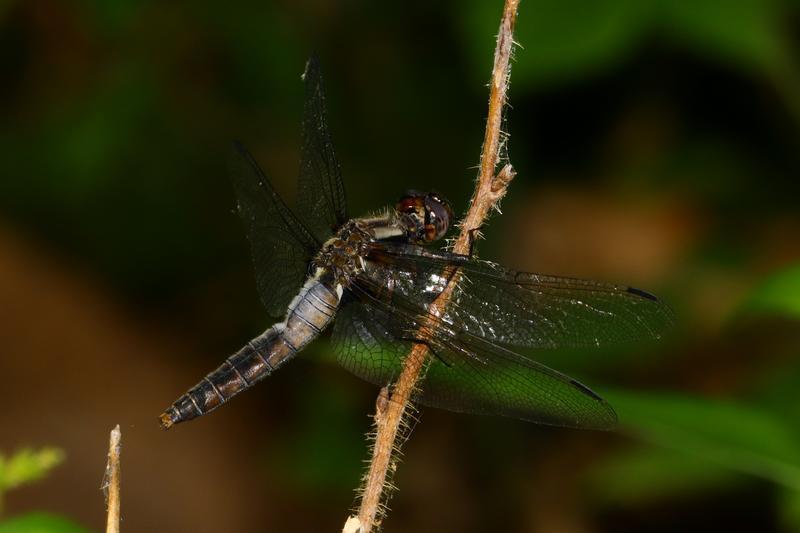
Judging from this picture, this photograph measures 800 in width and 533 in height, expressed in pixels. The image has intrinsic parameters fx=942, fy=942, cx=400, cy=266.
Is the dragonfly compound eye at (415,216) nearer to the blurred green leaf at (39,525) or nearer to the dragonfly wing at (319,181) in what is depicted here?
the dragonfly wing at (319,181)

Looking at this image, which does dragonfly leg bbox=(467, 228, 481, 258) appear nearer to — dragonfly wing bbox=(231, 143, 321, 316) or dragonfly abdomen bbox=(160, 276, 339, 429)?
dragonfly abdomen bbox=(160, 276, 339, 429)

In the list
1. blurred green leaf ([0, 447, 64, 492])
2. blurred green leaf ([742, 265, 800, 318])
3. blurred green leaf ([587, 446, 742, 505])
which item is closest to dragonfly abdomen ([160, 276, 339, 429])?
blurred green leaf ([0, 447, 64, 492])

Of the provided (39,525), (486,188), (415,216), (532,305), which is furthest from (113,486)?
(415,216)

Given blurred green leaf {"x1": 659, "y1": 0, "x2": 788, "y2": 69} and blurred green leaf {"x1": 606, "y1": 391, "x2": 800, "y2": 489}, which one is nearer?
blurred green leaf {"x1": 606, "y1": 391, "x2": 800, "y2": 489}

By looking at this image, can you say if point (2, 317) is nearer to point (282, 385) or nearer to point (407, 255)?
point (282, 385)

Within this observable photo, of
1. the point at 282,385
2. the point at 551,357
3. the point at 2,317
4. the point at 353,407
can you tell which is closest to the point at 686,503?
the point at 551,357

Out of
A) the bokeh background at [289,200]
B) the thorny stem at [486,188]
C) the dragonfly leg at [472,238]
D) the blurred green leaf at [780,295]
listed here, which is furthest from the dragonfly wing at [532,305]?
the bokeh background at [289,200]

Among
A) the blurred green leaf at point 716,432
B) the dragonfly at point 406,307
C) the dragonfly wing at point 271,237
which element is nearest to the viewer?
the dragonfly at point 406,307
